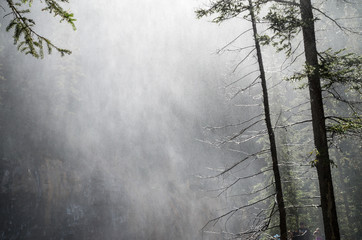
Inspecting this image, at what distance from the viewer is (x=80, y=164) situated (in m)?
21.1

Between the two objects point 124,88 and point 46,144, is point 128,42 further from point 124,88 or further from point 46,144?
point 46,144

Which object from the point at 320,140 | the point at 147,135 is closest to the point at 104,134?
the point at 147,135

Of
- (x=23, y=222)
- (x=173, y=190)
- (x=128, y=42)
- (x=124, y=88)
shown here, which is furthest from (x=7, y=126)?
(x=128, y=42)

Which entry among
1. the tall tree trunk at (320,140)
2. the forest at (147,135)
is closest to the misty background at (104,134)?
the forest at (147,135)

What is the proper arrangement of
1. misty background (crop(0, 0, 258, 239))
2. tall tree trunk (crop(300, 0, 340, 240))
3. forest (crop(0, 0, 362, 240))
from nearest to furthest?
tall tree trunk (crop(300, 0, 340, 240)) < forest (crop(0, 0, 362, 240)) < misty background (crop(0, 0, 258, 239))

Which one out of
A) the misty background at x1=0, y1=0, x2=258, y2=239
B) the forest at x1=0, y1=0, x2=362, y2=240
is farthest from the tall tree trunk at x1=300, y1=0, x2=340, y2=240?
the misty background at x1=0, y1=0, x2=258, y2=239

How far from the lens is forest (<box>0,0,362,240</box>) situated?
452 inches

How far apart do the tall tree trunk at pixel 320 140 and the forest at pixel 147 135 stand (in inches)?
1.0

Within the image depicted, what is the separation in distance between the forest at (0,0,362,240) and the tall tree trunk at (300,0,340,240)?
0.02 m

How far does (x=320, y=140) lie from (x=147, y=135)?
2485 cm

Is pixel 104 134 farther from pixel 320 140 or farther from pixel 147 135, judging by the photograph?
pixel 320 140

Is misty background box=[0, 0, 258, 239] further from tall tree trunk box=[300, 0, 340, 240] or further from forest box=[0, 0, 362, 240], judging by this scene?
tall tree trunk box=[300, 0, 340, 240]

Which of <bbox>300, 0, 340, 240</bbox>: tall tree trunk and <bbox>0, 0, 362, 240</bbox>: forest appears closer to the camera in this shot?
<bbox>300, 0, 340, 240</bbox>: tall tree trunk

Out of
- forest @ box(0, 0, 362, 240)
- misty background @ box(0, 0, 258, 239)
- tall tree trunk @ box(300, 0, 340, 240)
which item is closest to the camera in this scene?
tall tree trunk @ box(300, 0, 340, 240)
